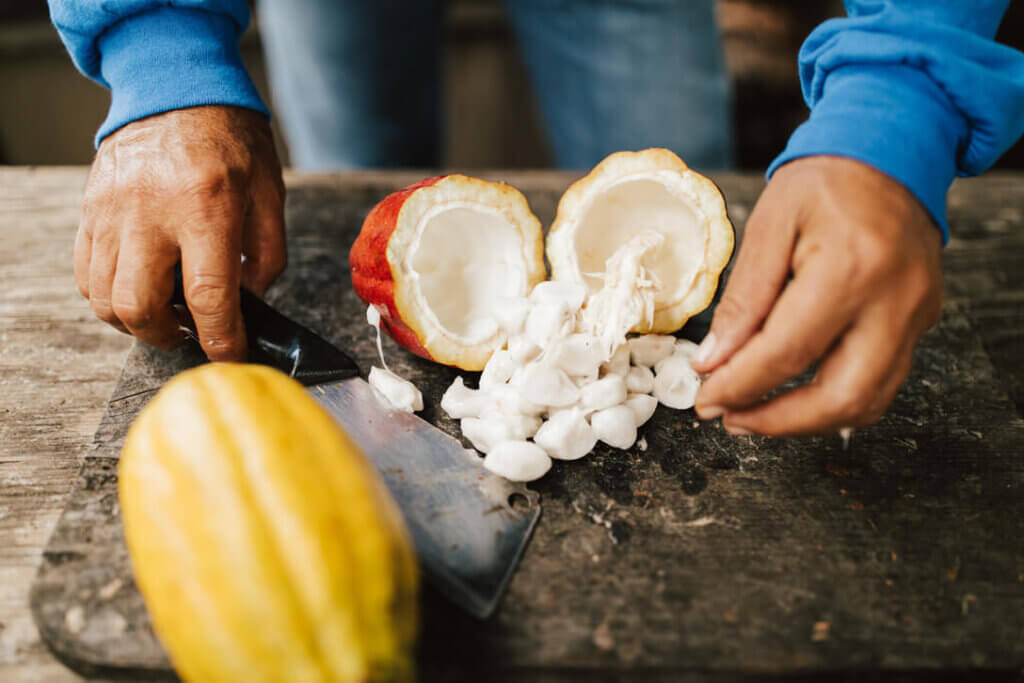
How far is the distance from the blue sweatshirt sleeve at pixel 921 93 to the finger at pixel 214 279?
694 millimetres

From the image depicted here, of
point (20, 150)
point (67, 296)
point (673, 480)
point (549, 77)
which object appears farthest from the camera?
point (20, 150)

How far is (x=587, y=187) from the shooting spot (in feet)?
3.20

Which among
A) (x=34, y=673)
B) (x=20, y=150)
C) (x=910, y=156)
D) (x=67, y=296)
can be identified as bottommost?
(x=20, y=150)

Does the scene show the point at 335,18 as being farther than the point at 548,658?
Yes

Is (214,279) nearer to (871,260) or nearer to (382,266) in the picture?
(382,266)

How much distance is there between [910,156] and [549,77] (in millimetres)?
1210

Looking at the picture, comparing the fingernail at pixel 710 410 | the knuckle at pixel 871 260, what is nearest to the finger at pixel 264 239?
the fingernail at pixel 710 410

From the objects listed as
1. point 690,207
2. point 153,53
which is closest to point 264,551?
point 690,207

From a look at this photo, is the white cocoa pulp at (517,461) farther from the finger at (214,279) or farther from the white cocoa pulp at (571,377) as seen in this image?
the finger at (214,279)

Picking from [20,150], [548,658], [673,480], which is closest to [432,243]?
[673,480]

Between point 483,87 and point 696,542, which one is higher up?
point 696,542

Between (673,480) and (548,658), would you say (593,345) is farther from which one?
(548,658)

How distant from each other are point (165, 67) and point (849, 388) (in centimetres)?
98

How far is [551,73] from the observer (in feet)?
5.89
